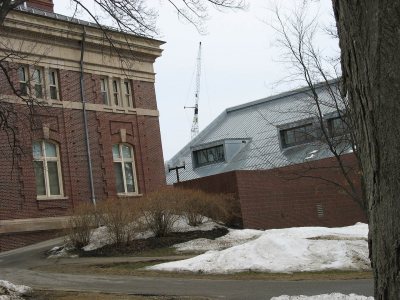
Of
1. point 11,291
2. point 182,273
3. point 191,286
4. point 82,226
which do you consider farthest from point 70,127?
point 11,291

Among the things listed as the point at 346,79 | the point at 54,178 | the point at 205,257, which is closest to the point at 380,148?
the point at 346,79

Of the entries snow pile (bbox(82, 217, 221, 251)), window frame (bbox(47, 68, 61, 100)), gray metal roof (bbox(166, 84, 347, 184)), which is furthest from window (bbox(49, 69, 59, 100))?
gray metal roof (bbox(166, 84, 347, 184))

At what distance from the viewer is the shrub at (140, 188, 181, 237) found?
2275cm

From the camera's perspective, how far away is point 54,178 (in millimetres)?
29766

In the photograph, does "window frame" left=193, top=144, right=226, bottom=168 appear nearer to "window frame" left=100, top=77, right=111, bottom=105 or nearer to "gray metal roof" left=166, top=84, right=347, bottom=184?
"gray metal roof" left=166, top=84, right=347, bottom=184

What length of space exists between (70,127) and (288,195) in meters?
12.6

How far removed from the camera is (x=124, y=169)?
110 feet

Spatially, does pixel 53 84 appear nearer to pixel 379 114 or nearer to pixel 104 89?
pixel 104 89

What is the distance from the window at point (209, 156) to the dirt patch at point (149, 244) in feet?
74.2

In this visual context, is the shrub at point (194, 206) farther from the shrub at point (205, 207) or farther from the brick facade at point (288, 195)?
the brick facade at point (288, 195)

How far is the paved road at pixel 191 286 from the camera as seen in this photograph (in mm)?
10891

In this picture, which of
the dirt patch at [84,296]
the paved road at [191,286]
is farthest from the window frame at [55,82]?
the dirt patch at [84,296]

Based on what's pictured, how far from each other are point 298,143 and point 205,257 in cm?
2678

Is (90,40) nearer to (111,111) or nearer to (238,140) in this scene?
(111,111)
